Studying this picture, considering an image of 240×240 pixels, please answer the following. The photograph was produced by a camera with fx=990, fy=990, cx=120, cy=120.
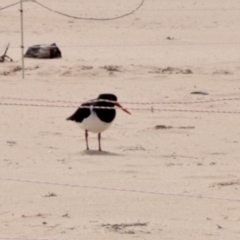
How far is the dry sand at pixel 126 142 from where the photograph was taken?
7352mm

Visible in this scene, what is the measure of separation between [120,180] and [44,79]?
6.62 meters

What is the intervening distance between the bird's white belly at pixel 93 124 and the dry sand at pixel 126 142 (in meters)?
0.23

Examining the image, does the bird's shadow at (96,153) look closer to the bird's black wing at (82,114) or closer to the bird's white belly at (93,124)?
the bird's white belly at (93,124)

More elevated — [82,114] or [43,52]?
[43,52]

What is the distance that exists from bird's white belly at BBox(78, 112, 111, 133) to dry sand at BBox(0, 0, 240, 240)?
23 centimetres

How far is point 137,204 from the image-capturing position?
7.82m

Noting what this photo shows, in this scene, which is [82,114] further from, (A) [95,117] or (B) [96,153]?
(B) [96,153]

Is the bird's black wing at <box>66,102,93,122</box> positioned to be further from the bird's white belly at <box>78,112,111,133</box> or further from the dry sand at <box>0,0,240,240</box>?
the dry sand at <box>0,0,240,240</box>

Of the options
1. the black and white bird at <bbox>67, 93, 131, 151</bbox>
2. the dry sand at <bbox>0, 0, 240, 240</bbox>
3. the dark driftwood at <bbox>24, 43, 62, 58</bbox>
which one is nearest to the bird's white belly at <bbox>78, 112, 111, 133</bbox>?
the black and white bird at <bbox>67, 93, 131, 151</bbox>

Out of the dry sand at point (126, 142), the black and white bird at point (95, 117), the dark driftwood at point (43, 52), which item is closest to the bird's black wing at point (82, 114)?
the black and white bird at point (95, 117)

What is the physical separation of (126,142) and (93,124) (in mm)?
790

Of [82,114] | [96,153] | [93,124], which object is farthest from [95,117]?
[96,153]

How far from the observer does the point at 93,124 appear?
32.6ft

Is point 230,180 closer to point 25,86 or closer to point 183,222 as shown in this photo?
point 183,222
